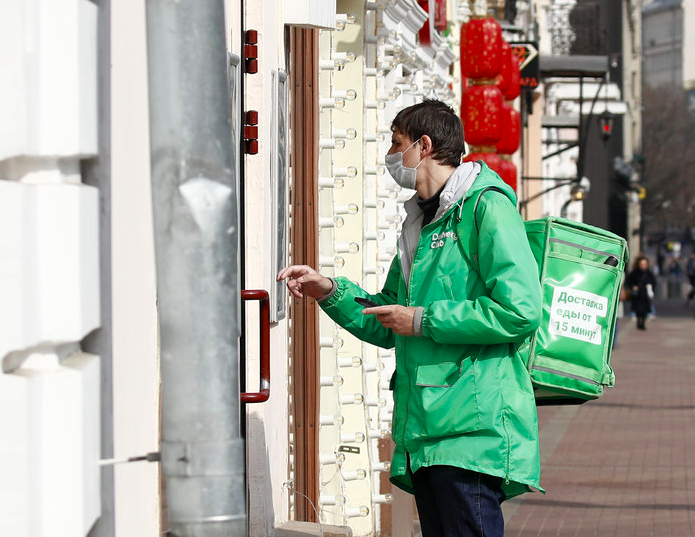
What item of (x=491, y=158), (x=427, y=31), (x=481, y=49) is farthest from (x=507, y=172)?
(x=427, y=31)

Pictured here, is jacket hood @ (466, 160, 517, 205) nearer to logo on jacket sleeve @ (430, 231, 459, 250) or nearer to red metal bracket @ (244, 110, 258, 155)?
logo on jacket sleeve @ (430, 231, 459, 250)

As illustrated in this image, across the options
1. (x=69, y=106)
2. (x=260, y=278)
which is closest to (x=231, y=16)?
(x=260, y=278)

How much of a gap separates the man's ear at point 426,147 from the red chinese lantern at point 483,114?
1202 cm

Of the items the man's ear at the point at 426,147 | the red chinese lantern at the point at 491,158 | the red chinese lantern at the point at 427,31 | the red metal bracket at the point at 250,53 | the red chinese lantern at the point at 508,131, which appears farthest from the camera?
the red chinese lantern at the point at 508,131

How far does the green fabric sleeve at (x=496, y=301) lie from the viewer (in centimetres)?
375

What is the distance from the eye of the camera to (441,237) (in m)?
3.92

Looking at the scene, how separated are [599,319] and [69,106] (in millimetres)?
2371

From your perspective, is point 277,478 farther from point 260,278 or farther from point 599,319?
point 599,319

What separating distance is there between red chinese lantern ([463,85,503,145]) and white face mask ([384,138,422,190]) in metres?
11.9

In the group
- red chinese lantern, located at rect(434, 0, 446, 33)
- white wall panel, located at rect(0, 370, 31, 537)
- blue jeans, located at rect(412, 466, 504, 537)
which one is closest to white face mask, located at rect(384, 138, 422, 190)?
blue jeans, located at rect(412, 466, 504, 537)

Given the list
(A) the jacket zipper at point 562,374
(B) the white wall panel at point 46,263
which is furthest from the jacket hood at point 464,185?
(B) the white wall panel at point 46,263

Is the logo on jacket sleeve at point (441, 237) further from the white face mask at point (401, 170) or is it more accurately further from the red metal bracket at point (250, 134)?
the red metal bracket at point (250, 134)

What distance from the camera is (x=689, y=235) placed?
4259 inches

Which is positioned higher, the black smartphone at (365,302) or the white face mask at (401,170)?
the white face mask at (401,170)
